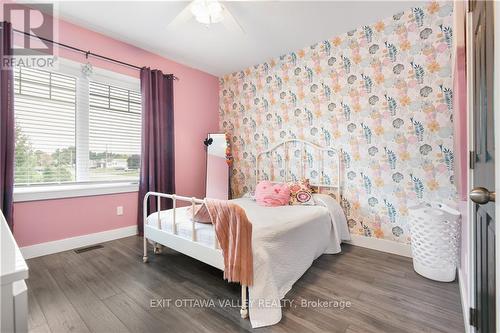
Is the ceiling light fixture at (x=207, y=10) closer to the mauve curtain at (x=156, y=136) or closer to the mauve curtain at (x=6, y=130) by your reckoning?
the mauve curtain at (x=156, y=136)

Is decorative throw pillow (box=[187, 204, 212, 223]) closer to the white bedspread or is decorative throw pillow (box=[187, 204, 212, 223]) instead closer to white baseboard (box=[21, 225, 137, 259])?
the white bedspread

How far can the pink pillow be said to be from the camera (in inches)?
110

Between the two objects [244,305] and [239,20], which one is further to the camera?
[239,20]

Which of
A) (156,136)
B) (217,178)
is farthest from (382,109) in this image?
(156,136)

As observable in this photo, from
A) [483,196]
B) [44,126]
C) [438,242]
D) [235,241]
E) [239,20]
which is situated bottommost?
[438,242]

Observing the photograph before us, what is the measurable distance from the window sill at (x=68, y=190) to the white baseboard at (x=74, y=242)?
0.48 meters

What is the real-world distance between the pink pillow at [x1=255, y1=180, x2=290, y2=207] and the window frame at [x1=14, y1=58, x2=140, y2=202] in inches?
66.8

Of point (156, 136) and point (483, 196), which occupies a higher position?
point (156, 136)

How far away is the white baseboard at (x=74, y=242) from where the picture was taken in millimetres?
2383

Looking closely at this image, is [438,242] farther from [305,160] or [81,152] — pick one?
[81,152]

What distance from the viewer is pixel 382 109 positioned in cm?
259

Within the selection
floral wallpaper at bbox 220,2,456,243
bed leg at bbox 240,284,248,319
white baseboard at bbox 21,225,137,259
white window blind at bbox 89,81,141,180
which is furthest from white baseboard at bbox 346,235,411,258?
white window blind at bbox 89,81,141,180

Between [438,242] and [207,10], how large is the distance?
280 cm

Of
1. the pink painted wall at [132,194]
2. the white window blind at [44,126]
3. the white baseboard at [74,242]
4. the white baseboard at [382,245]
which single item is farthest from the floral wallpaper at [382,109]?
the white window blind at [44,126]
